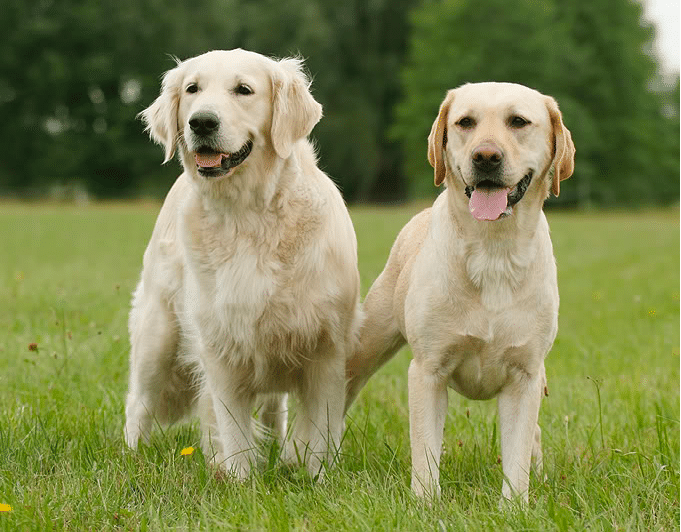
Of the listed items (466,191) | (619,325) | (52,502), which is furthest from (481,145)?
(619,325)

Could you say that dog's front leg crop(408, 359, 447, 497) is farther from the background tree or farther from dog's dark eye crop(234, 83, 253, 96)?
the background tree

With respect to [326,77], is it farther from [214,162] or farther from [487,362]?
[487,362]

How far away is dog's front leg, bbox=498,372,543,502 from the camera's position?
11.0 ft

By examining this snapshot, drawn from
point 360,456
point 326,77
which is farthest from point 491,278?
point 326,77

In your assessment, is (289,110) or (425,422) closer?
(425,422)

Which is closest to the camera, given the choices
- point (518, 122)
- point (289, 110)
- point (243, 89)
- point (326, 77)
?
point (518, 122)

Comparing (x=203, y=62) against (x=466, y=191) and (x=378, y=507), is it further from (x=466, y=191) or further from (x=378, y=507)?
(x=378, y=507)

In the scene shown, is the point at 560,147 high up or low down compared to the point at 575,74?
up

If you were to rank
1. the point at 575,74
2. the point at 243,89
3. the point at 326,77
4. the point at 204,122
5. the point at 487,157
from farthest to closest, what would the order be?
the point at 326,77, the point at 575,74, the point at 243,89, the point at 204,122, the point at 487,157

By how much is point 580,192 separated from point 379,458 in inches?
1509

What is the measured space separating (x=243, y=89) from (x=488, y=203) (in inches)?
47.3

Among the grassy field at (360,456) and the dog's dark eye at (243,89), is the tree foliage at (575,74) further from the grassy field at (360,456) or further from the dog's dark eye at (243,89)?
the dog's dark eye at (243,89)

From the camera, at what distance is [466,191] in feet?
11.3

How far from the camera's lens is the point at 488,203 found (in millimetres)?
3334
